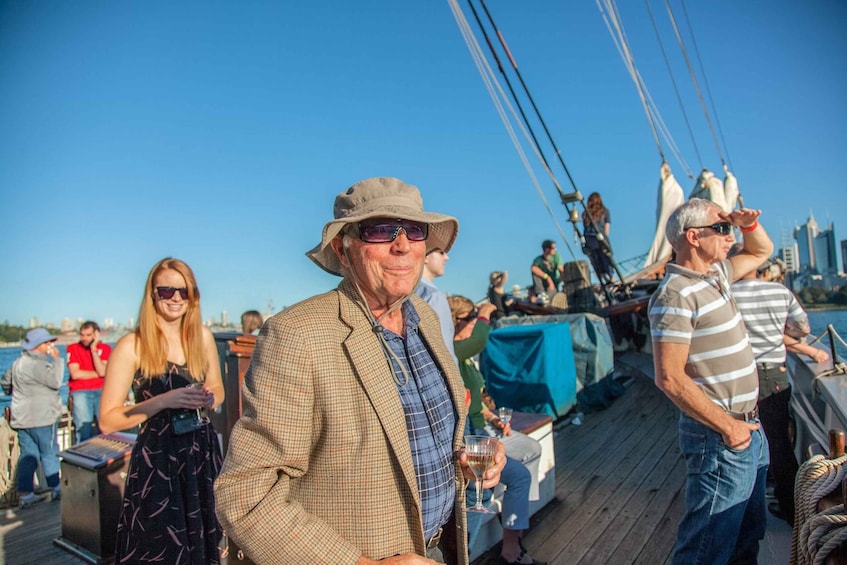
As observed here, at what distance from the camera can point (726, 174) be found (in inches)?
691

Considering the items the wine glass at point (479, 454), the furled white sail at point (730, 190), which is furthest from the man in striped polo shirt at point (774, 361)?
the furled white sail at point (730, 190)

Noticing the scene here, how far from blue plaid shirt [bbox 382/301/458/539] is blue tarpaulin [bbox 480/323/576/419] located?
15.9 feet

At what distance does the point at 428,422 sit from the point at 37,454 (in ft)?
19.1

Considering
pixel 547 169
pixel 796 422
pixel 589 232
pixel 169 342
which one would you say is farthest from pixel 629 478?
pixel 589 232

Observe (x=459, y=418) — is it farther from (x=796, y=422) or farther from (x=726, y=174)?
(x=726, y=174)

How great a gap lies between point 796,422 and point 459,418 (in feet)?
10.3

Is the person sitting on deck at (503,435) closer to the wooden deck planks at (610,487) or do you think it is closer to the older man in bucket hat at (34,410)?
the wooden deck planks at (610,487)

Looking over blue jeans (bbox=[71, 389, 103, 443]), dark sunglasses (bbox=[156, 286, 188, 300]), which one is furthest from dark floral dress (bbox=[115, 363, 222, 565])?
blue jeans (bbox=[71, 389, 103, 443])

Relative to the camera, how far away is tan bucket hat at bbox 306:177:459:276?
1365mm

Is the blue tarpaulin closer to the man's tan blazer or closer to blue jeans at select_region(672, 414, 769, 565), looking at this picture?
blue jeans at select_region(672, 414, 769, 565)

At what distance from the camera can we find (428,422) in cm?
142

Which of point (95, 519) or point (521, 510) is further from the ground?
point (95, 519)

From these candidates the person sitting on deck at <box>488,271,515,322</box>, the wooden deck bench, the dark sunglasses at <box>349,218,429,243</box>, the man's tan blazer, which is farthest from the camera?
the person sitting on deck at <box>488,271,515,322</box>

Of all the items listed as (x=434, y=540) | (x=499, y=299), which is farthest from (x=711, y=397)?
(x=499, y=299)
